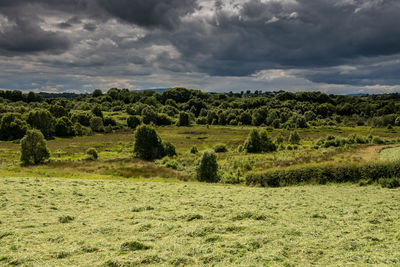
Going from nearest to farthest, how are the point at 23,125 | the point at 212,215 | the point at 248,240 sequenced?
the point at 248,240, the point at 212,215, the point at 23,125

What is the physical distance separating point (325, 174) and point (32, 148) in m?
48.9

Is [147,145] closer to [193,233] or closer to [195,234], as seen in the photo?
[193,233]

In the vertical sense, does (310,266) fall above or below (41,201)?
above

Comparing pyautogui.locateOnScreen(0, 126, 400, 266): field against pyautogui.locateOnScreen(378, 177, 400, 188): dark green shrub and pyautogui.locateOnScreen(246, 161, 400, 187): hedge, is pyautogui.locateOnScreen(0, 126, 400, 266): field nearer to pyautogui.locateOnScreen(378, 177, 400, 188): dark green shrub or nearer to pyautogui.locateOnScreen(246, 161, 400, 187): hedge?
pyautogui.locateOnScreen(378, 177, 400, 188): dark green shrub

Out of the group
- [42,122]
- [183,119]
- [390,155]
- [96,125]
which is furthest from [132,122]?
[390,155]

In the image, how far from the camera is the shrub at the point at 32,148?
45844 millimetres

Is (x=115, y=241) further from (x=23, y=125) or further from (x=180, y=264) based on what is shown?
(x=23, y=125)

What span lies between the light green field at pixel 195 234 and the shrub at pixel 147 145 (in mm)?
43194

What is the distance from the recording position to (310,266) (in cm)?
767

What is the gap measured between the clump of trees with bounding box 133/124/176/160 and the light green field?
43.2m

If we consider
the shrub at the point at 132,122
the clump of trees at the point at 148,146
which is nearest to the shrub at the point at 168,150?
the clump of trees at the point at 148,146

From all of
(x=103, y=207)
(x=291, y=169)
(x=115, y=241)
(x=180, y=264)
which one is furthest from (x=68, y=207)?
(x=291, y=169)

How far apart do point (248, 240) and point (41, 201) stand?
592 inches

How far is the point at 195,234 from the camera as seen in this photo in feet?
34.4
